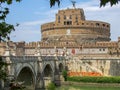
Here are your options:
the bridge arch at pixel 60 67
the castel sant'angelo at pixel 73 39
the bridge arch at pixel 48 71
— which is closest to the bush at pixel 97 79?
the bridge arch at pixel 48 71

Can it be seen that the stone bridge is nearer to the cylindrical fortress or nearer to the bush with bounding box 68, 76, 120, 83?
the bush with bounding box 68, 76, 120, 83

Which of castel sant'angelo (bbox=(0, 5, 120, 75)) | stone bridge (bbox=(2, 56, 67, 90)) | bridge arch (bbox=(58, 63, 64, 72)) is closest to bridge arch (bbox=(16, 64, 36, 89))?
stone bridge (bbox=(2, 56, 67, 90))

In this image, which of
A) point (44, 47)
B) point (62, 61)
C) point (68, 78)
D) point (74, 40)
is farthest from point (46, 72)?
point (74, 40)

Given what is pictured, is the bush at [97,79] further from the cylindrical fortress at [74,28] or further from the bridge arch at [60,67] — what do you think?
the cylindrical fortress at [74,28]

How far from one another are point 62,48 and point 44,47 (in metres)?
2.83

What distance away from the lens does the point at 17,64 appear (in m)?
28.5

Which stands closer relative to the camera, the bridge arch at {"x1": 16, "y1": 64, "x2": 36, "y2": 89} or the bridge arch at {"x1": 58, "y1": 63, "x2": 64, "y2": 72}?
the bridge arch at {"x1": 16, "y1": 64, "x2": 36, "y2": 89}

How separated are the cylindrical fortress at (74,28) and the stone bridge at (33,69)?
68.9 ft

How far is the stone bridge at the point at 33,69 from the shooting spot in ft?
90.3

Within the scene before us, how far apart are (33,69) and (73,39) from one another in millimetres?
Result: 32891

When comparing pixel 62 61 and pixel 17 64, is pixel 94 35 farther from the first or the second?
pixel 17 64

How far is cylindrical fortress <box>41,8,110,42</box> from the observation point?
67.6 m

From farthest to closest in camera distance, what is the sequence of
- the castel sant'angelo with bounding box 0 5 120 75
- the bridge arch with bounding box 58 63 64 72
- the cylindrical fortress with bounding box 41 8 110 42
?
the cylindrical fortress with bounding box 41 8 110 42, the castel sant'angelo with bounding box 0 5 120 75, the bridge arch with bounding box 58 63 64 72

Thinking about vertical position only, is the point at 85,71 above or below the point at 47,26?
below
